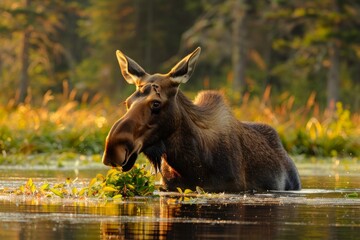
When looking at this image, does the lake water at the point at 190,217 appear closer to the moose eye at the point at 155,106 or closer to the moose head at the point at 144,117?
the moose head at the point at 144,117

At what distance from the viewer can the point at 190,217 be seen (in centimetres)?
1022

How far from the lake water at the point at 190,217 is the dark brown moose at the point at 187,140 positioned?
0.42 m

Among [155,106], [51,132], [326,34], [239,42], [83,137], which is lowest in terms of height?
[155,106]

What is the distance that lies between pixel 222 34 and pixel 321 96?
18.0 ft

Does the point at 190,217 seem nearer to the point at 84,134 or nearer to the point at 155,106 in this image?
the point at 155,106

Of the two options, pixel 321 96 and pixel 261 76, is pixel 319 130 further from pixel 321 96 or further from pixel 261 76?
pixel 261 76

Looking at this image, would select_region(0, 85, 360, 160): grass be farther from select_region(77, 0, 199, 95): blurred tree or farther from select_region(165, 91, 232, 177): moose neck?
select_region(77, 0, 199, 95): blurred tree

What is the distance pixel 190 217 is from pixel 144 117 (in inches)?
98.8

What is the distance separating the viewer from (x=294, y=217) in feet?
34.4

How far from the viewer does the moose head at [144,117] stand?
38.9ft

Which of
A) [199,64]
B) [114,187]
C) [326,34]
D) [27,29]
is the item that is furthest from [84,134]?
[199,64]

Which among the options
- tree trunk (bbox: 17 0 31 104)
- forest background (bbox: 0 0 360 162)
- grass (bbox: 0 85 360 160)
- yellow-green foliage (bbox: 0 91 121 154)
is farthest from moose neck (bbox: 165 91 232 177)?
tree trunk (bbox: 17 0 31 104)

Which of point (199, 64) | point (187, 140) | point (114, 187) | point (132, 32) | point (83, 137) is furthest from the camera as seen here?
point (132, 32)

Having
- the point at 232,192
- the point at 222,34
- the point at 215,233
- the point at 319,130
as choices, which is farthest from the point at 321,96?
the point at 215,233
